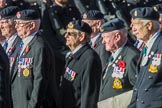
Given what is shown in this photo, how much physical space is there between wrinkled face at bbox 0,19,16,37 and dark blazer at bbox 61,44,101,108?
1220mm

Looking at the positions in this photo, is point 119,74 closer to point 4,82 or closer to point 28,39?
point 28,39

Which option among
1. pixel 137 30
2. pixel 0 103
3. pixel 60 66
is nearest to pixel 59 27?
pixel 60 66

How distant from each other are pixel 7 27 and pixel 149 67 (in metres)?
2.82

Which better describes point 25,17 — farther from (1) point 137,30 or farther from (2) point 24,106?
(1) point 137,30

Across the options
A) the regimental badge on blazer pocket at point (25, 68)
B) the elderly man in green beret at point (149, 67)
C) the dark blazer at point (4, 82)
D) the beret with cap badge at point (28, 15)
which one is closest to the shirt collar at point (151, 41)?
the elderly man in green beret at point (149, 67)

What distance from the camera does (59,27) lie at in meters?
12.1

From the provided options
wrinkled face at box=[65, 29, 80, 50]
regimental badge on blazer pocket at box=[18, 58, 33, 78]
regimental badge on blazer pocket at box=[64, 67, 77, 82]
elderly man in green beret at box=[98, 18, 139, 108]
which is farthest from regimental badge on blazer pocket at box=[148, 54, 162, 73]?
regimental badge on blazer pocket at box=[18, 58, 33, 78]

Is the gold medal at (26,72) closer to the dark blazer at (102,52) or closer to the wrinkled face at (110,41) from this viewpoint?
the wrinkled face at (110,41)

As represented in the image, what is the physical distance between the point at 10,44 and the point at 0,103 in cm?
285

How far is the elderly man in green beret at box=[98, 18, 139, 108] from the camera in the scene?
7.59 metres

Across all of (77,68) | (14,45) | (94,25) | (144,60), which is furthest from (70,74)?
(94,25)

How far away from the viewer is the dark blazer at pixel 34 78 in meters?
7.94

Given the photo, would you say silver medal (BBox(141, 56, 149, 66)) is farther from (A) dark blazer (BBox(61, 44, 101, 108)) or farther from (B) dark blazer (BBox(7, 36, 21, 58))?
(B) dark blazer (BBox(7, 36, 21, 58))

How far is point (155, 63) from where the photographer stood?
6730 millimetres
